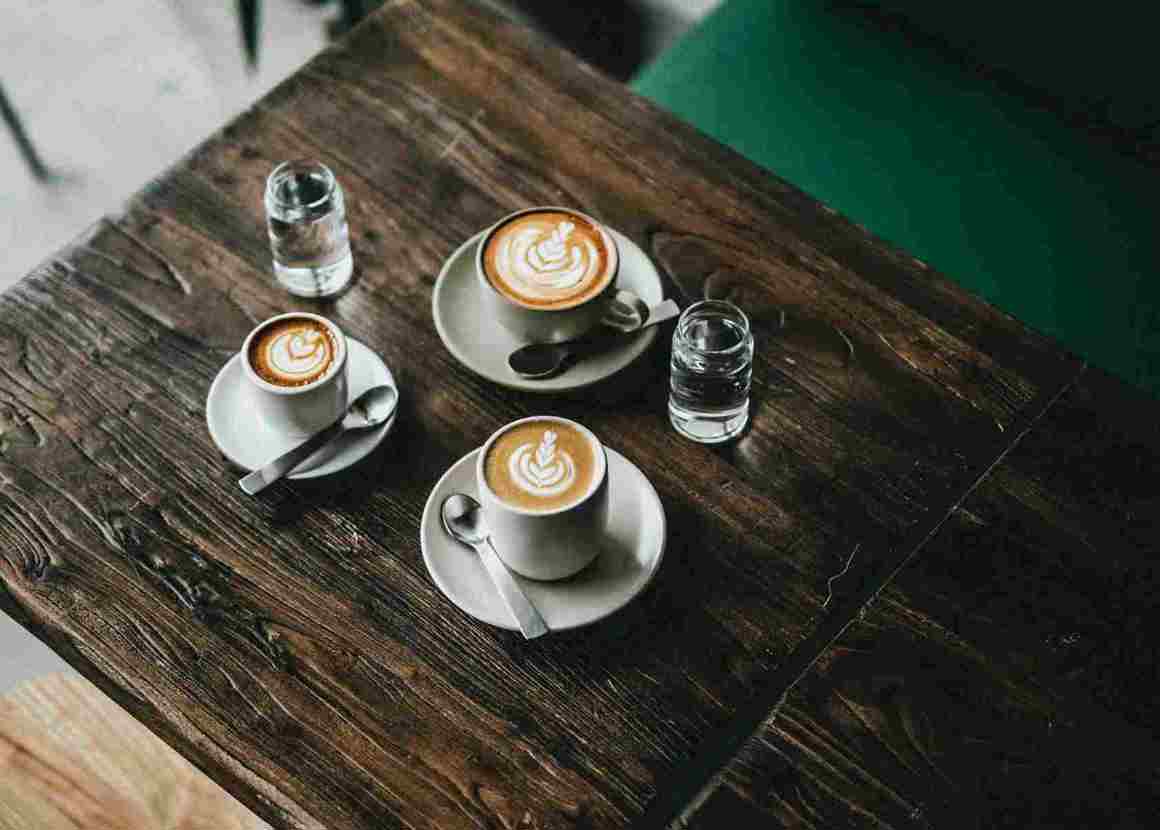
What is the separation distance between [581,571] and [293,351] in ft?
1.09

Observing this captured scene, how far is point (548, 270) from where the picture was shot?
47.7 inches

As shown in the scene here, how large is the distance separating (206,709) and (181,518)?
19 cm

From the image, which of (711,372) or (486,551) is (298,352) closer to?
(486,551)

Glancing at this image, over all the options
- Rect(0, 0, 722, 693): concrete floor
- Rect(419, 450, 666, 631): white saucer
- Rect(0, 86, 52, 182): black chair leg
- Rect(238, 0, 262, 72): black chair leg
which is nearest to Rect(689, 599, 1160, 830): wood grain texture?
Rect(419, 450, 666, 631): white saucer

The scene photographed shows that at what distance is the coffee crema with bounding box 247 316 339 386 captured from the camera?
115cm

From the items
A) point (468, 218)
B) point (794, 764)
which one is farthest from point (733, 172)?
point (794, 764)

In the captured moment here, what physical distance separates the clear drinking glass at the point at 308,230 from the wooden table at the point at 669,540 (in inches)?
1.1

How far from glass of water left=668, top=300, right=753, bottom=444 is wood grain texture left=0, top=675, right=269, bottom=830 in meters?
0.56

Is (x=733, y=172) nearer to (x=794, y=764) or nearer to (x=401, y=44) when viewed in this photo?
(x=401, y=44)

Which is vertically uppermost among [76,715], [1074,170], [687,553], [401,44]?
[401,44]

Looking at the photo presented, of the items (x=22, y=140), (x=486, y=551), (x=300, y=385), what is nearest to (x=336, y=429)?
(x=300, y=385)

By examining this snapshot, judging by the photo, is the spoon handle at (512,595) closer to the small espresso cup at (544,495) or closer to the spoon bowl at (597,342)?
the small espresso cup at (544,495)

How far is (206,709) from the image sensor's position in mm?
1045

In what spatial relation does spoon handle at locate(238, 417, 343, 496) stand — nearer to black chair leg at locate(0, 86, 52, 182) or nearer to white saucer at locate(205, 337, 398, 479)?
white saucer at locate(205, 337, 398, 479)
